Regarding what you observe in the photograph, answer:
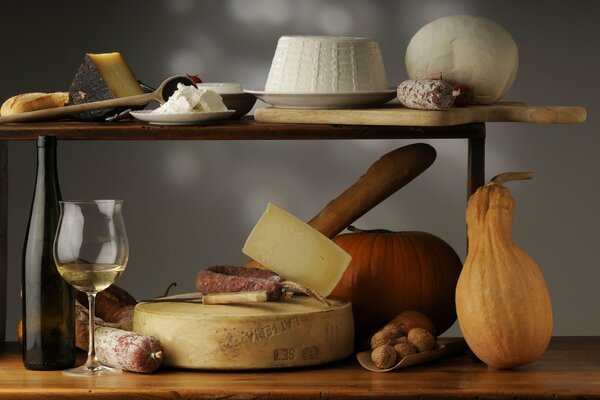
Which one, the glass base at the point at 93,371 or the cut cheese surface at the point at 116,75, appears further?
the cut cheese surface at the point at 116,75

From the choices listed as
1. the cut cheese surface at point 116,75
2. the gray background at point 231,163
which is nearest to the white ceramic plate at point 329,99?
Result: the cut cheese surface at point 116,75

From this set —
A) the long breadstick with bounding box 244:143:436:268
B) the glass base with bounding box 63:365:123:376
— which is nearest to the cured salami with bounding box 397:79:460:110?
the long breadstick with bounding box 244:143:436:268

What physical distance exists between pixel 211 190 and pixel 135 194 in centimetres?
28

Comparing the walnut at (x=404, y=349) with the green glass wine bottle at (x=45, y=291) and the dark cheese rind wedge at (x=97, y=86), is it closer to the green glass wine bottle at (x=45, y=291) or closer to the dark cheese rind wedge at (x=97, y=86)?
the green glass wine bottle at (x=45, y=291)

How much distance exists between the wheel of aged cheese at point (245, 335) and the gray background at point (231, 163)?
2303 millimetres

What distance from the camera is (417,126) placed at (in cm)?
222

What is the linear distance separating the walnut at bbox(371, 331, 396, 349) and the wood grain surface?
5 cm

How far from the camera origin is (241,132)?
2264mm

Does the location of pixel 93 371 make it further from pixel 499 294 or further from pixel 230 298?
pixel 499 294

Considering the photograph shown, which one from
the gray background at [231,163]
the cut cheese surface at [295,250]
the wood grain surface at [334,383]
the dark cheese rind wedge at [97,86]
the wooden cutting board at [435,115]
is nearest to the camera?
the wood grain surface at [334,383]

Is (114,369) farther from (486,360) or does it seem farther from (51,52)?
(51,52)

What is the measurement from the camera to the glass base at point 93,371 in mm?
2191

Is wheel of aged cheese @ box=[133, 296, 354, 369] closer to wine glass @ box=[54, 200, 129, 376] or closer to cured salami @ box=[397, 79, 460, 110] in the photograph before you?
wine glass @ box=[54, 200, 129, 376]

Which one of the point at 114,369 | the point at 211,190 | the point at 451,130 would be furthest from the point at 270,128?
the point at 211,190
